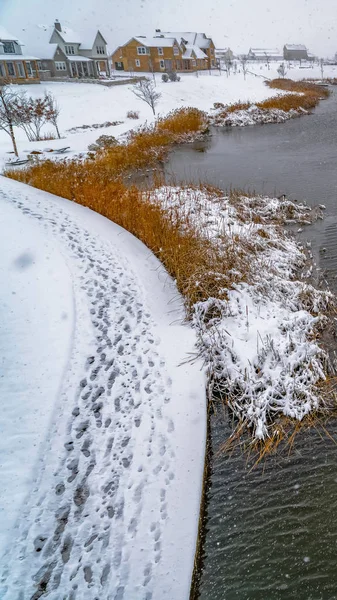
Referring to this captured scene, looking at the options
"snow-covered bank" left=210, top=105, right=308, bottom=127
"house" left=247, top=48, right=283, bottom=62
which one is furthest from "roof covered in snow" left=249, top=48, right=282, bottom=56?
"snow-covered bank" left=210, top=105, right=308, bottom=127

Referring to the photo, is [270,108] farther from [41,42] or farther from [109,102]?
[41,42]

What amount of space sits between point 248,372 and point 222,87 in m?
44.5

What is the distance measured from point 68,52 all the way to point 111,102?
22.0 meters

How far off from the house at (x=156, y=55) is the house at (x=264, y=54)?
4679 centimetres

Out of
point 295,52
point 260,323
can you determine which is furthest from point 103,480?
point 295,52

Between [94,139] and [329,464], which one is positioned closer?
[329,464]

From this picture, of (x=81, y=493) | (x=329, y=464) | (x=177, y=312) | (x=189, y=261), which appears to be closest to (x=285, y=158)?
(x=189, y=261)

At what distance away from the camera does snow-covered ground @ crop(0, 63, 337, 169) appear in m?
19.0

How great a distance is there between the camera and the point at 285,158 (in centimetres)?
1593

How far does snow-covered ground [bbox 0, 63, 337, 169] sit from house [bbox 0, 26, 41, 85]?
236 centimetres

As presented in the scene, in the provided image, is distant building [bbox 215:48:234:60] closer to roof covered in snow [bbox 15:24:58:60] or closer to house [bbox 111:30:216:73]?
house [bbox 111:30:216:73]

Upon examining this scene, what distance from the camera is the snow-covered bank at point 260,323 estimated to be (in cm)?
436

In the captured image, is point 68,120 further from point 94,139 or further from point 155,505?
point 155,505

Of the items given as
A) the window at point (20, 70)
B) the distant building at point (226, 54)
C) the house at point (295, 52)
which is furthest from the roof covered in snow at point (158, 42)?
the house at point (295, 52)
